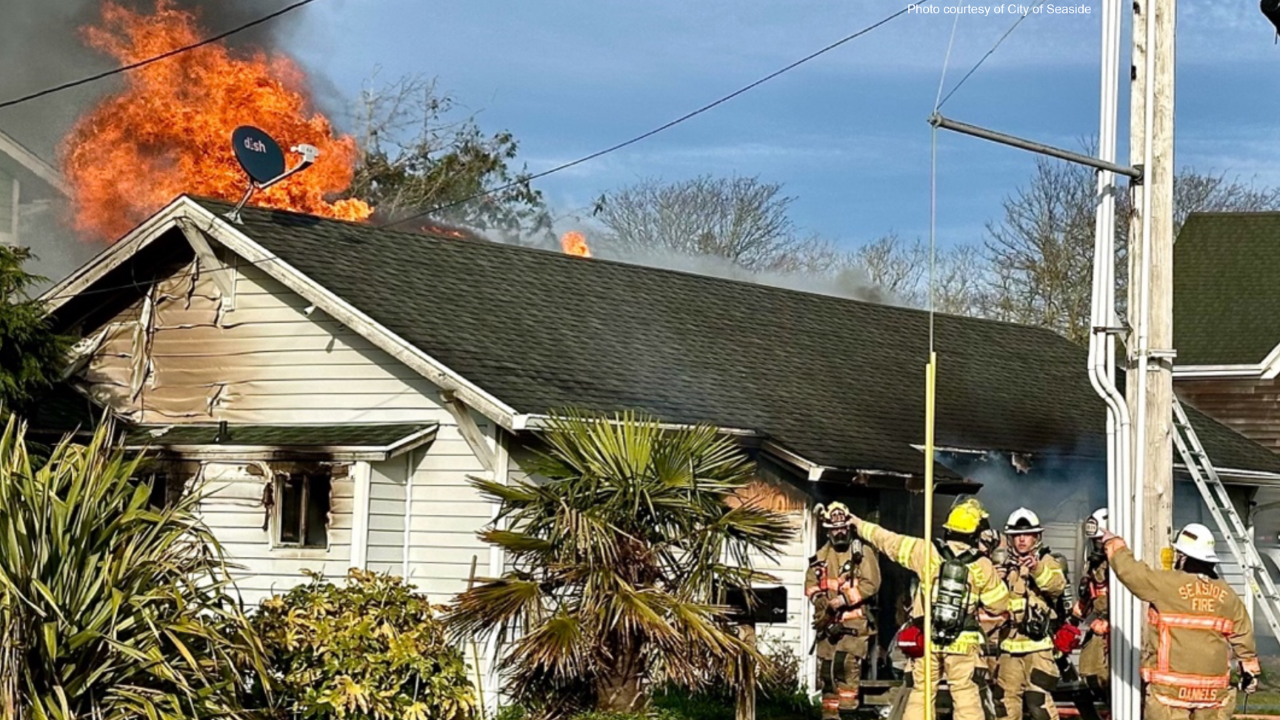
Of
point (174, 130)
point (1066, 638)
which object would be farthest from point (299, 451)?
point (174, 130)

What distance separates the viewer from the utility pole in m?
12.2

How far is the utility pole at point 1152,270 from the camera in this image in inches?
482

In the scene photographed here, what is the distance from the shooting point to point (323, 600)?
38.2 ft

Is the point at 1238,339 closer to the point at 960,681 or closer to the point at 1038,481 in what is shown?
the point at 1038,481

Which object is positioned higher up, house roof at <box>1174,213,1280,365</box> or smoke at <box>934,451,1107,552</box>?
house roof at <box>1174,213,1280,365</box>

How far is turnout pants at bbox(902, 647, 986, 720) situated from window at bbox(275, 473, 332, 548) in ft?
21.3

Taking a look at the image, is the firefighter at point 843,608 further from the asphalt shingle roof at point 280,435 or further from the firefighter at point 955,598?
the asphalt shingle roof at point 280,435

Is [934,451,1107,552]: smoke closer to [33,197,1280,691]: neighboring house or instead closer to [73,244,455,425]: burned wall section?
[33,197,1280,691]: neighboring house

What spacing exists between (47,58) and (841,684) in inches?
857

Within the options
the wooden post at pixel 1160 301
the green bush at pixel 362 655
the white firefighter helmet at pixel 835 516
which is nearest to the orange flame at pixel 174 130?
the white firefighter helmet at pixel 835 516

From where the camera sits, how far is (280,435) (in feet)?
53.9

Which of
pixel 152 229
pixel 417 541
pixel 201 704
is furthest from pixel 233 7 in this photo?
pixel 201 704

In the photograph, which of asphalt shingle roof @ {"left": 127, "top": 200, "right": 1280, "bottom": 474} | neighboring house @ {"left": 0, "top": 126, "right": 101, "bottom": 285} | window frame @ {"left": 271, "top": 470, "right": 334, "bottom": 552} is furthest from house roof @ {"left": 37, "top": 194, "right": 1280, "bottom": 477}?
neighboring house @ {"left": 0, "top": 126, "right": 101, "bottom": 285}

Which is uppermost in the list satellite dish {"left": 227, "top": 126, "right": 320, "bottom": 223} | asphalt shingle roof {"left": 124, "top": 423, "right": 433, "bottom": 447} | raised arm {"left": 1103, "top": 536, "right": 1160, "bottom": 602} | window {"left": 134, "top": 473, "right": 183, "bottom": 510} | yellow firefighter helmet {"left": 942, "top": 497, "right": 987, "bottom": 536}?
satellite dish {"left": 227, "top": 126, "right": 320, "bottom": 223}
